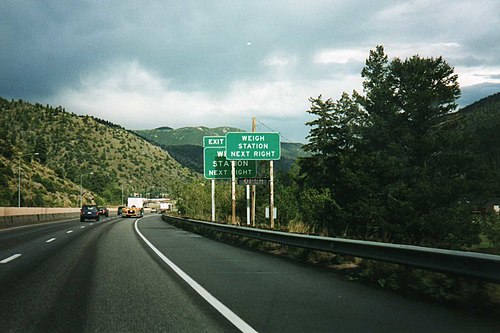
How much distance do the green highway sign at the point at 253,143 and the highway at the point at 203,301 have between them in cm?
1938

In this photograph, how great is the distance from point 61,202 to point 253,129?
7738cm

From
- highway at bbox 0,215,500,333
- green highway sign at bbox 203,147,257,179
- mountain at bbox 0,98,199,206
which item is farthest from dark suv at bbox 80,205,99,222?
mountain at bbox 0,98,199,206

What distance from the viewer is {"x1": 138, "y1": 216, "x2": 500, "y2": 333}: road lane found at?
6168 millimetres

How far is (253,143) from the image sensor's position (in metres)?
32.3

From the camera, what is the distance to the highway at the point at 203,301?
20.4ft

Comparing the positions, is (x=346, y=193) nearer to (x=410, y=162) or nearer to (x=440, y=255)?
(x=410, y=162)

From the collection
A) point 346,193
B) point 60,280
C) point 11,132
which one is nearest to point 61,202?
point 11,132

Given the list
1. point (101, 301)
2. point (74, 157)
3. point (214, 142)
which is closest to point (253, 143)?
point (214, 142)

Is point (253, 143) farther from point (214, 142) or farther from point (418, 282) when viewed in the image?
point (418, 282)

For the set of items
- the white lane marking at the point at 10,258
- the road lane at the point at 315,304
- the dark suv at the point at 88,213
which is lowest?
the dark suv at the point at 88,213

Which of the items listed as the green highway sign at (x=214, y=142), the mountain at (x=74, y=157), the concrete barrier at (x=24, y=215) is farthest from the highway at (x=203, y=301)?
the mountain at (x=74, y=157)

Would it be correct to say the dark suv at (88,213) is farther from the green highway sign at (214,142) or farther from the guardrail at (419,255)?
the guardrail at (419,255)

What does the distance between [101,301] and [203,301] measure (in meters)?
1.48

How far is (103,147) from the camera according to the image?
14550 cm
